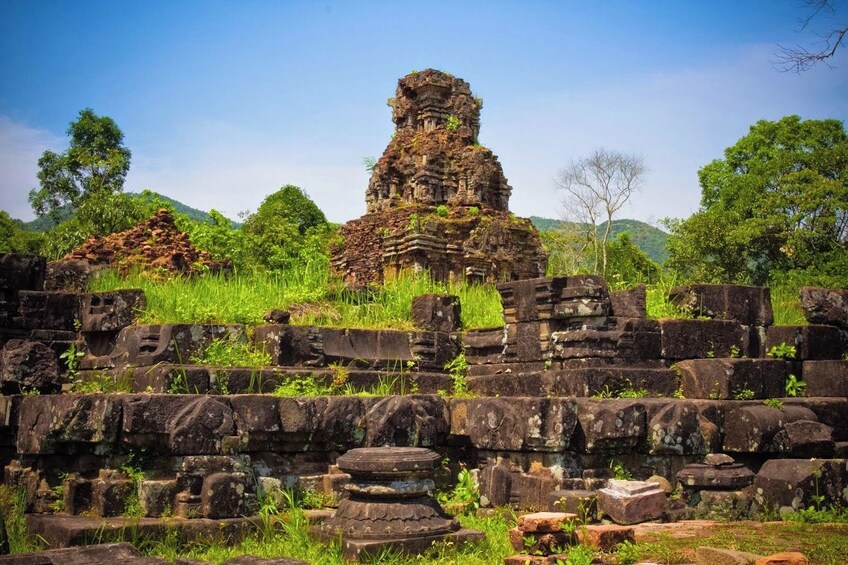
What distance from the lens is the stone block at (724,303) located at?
9.05m

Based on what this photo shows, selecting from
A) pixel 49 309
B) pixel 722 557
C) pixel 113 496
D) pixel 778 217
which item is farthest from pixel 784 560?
pixel 778 217

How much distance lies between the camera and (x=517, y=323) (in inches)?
362

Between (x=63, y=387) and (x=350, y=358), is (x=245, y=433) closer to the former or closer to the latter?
(x=350, y=358)

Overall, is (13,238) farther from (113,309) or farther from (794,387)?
Answer: (794,387)

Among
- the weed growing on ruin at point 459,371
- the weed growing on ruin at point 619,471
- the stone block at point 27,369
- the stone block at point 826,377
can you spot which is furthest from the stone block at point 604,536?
the stone block at point 27,369

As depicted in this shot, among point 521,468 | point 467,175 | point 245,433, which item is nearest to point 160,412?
point 245,433

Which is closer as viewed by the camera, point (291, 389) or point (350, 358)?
point (291, 389)

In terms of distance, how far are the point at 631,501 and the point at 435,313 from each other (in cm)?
378

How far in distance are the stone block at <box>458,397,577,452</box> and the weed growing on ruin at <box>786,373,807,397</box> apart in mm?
2662

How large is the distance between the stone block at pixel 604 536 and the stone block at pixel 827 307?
4.62 meters

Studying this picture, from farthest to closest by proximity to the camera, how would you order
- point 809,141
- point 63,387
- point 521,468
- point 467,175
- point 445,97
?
point 809,141 < point 445,97 < point 467,175 < point 63,387 < point 521,468

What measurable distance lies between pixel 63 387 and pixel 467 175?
51.7 feet

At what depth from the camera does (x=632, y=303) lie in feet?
28.8

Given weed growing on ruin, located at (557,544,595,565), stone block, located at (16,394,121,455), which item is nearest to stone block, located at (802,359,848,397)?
weed growing on ruin, located at (557,544,595,565)
